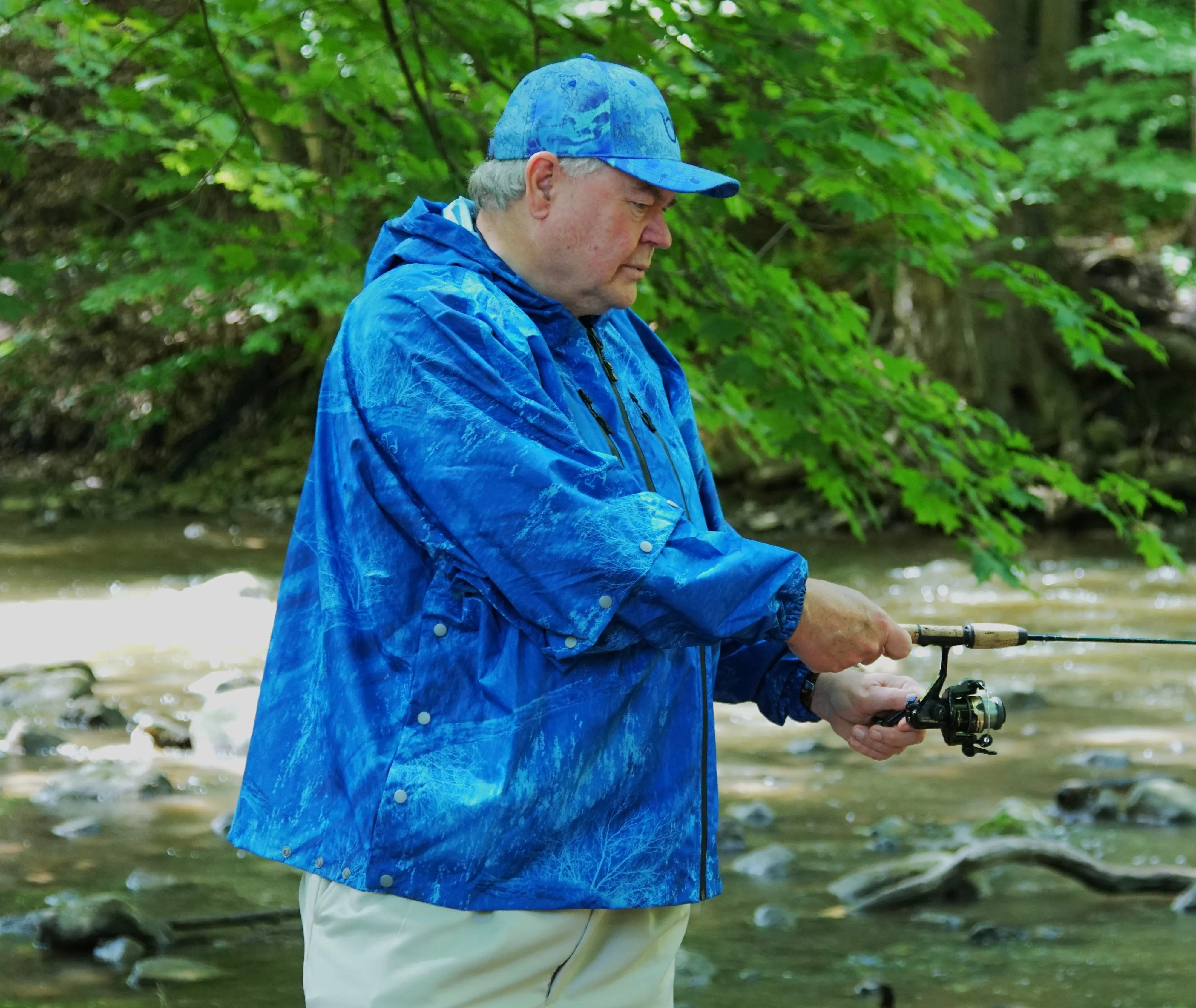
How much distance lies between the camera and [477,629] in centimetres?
189

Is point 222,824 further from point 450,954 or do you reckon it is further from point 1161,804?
point 450,954

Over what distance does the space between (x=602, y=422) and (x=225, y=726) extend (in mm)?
4810

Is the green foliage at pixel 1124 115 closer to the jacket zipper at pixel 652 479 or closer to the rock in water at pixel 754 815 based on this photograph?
the rock in water at pixel 754 815

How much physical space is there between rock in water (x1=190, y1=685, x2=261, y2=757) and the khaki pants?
4.55m

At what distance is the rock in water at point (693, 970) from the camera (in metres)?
4.03

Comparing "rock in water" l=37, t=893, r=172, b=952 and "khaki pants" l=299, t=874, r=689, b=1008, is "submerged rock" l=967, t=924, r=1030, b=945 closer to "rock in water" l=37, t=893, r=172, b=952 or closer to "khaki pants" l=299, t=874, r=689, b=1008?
"rock in water" l=37, t=893, r=172, b=952

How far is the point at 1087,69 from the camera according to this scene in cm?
1769

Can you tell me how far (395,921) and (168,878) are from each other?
317 centimetres

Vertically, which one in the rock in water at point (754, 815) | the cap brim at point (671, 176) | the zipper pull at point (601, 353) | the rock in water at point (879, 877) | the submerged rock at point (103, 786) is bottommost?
the submerged rock at point (103, 786)

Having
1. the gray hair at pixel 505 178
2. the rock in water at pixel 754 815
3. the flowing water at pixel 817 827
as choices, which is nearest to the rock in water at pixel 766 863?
the flowing water at pixel 817 827

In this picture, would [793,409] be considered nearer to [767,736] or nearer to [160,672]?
[767,736]

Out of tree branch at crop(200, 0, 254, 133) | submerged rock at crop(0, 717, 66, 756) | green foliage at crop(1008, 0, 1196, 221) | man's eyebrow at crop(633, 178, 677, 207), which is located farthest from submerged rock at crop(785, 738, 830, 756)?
green foliage at crop(1008, 0, 1196, 221)

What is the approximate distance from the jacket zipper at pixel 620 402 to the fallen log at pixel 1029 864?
2.82m

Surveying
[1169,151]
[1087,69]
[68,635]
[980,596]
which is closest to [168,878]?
[68,635]
